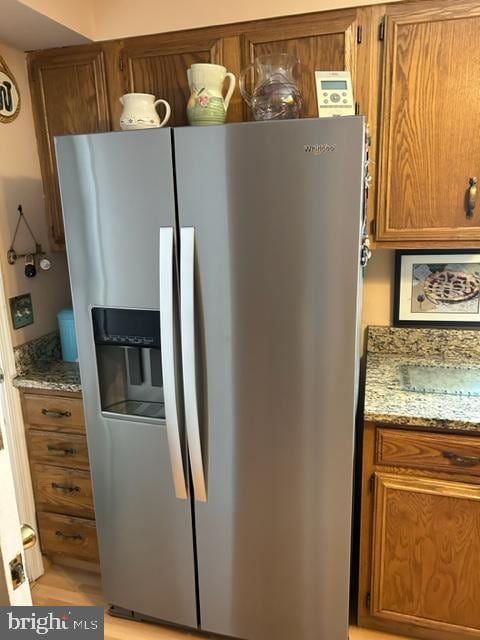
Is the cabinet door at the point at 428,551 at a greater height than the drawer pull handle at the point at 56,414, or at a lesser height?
lesser

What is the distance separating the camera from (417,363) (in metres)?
2.03

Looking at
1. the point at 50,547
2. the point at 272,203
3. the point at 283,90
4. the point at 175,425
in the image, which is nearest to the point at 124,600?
the point at 50,547

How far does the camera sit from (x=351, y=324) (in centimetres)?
142

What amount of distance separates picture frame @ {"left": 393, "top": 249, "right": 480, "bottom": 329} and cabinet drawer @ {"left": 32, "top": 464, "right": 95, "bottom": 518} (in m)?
1.52

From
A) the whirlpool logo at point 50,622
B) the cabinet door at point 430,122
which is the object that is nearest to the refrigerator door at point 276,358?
the cabinet door at point 430,122

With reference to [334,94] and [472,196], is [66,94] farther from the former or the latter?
[472,196]

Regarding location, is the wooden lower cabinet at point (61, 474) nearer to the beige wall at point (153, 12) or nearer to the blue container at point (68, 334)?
the blue container at point (68, 334)

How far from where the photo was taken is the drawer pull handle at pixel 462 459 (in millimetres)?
1546

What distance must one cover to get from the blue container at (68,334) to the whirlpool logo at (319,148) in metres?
1.31

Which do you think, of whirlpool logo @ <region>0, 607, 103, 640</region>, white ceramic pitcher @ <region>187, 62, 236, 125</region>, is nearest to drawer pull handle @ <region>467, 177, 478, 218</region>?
white ceramic pitcher @ <region>187, 62, 236, 125</region>

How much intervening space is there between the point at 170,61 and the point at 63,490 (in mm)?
1774

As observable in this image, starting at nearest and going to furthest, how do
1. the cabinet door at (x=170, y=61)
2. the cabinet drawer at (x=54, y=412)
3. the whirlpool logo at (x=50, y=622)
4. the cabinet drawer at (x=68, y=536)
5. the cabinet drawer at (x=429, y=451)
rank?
the whirlpool logo at (x=50, y=622)
the cabinet drawer at (x=429, y=451)
the cabinet door at (x=170, y=61)
the cabinet drawer at (x=54, y=412)
the cabinet drawer at (x=68, y=536)

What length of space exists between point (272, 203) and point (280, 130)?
Result: 0.19m

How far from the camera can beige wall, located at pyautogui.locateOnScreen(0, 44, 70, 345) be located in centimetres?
196
